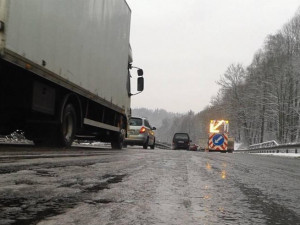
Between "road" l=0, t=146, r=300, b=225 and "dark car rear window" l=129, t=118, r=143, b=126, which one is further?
"dark car rear window" l=129, t=118, r=143, b=126

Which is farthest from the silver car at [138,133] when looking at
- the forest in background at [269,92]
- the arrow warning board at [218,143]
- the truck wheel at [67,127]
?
the forest in background at [269,92]

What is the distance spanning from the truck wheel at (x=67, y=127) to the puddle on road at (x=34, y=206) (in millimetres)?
6455

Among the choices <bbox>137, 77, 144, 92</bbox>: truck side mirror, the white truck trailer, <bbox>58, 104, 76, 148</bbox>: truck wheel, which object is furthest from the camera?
<bbox>137, 77, 144, 92</bbox>: truck side mirror

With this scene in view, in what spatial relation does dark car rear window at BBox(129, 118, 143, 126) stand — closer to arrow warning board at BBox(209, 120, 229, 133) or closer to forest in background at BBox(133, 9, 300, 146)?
arrow warning board at BBox(209, 120, 229, 133)

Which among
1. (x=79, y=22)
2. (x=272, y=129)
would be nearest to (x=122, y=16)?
(x=79, y=22)

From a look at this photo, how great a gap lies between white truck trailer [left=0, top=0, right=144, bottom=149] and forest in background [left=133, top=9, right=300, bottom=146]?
37678 mm

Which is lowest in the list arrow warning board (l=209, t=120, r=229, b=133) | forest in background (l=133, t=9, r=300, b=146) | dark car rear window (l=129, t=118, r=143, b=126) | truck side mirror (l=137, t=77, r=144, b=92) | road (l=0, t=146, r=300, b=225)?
road (l=0, t=146, r=300, b=225)

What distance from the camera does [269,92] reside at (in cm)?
5044

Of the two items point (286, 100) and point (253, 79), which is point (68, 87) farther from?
point (253, 79)

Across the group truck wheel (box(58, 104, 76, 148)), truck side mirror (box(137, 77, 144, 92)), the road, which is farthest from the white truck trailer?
the road

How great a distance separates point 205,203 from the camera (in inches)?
71.9

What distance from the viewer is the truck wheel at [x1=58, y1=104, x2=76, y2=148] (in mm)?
8164

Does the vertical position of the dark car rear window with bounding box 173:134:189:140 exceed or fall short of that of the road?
it exceeds it

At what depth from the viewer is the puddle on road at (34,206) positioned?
1.23m
